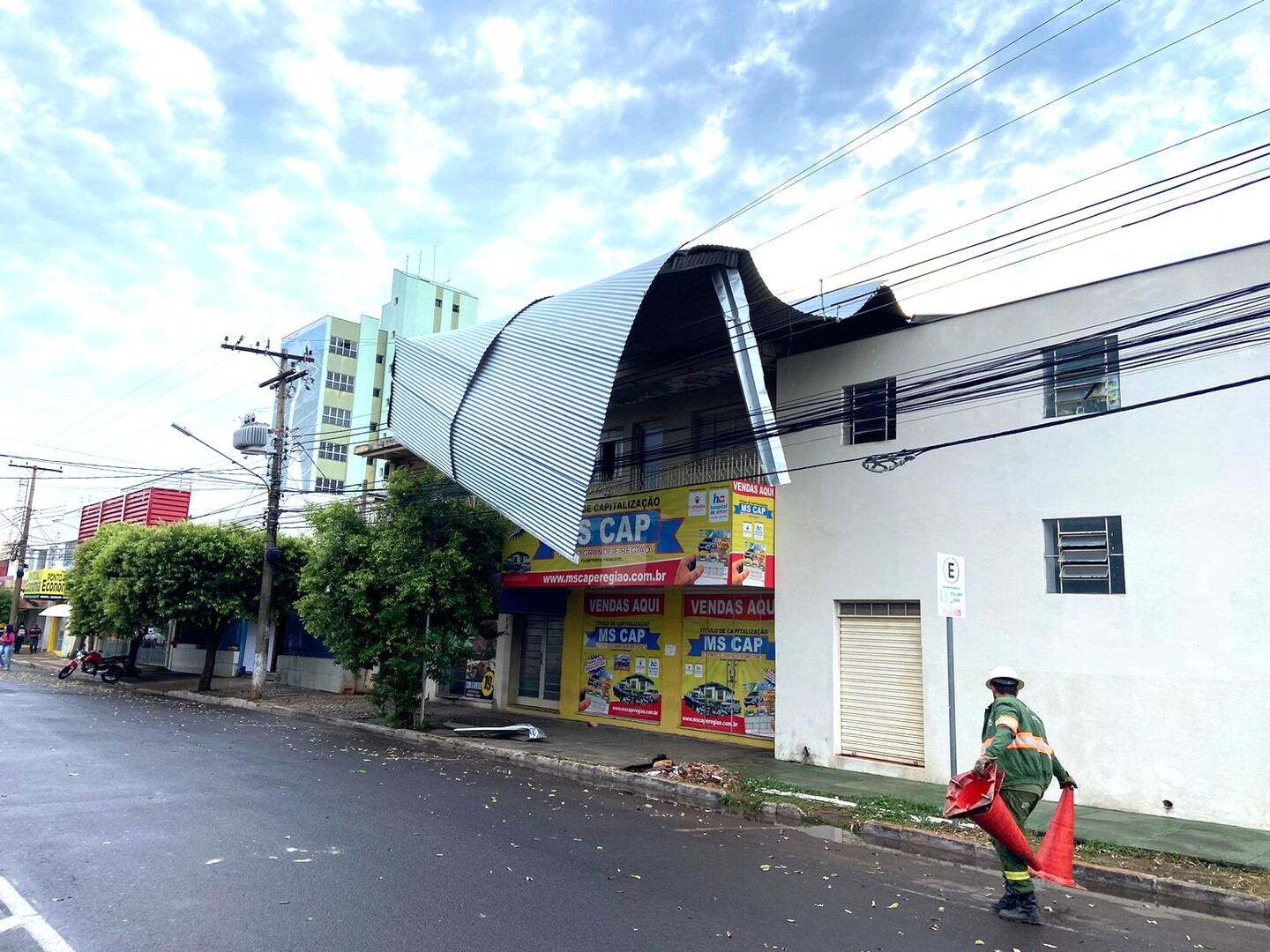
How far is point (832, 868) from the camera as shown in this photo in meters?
7.52

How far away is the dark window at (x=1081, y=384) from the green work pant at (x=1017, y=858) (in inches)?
242

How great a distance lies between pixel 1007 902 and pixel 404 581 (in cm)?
1195

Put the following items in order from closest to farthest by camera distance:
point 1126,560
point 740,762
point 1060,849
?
point 1060,849
point 1126,560
point 740,762

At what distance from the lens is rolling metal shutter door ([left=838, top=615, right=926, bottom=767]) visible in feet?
40.2

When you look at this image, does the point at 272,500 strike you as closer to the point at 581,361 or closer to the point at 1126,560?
the point at 581,361

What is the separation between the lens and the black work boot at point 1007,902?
619 cm

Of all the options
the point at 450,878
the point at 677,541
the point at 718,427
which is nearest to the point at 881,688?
the point at 677,541

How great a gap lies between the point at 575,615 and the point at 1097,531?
37.3 ft

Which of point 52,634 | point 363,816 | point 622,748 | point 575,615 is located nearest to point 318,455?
point 52,634

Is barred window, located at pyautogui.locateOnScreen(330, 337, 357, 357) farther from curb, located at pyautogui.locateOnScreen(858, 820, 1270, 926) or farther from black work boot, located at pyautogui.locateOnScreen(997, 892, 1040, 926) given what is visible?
black work boot, located at pyautogui.locateOnScreen(997, 892, 1040, 926)

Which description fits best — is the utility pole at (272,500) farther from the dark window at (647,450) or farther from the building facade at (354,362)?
the building facade at (354,362)

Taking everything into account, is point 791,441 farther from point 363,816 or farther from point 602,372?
point 363,816

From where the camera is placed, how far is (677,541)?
1475 centimetres

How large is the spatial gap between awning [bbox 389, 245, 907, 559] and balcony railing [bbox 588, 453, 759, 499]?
1595 millimetres
